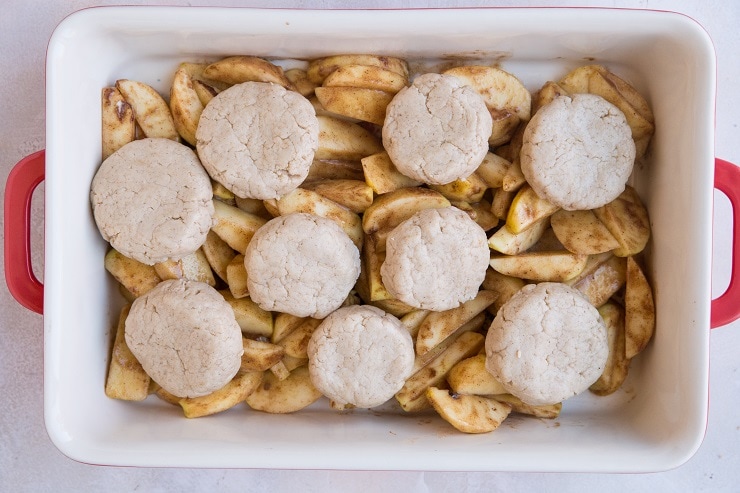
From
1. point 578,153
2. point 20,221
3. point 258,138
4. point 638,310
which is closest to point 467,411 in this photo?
point 638,310

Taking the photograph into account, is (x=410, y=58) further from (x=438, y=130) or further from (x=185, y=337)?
(x=185, y=337)

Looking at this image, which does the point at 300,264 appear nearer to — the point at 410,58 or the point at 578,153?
the point at 410,58

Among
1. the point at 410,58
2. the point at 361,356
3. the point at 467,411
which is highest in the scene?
the point at 410,58

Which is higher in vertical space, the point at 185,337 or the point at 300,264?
the point at 300,264

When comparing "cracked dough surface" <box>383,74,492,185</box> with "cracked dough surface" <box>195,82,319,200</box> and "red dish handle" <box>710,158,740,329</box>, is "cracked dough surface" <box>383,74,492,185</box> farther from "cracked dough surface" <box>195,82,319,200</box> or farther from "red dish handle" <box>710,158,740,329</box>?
"red dish handle" <box>710,158,740,329</box>

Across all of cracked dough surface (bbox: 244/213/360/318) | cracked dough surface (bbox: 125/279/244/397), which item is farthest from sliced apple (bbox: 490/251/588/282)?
cracked dough surface (bbox: 125/279/244/397)

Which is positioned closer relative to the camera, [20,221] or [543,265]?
[20,221]
